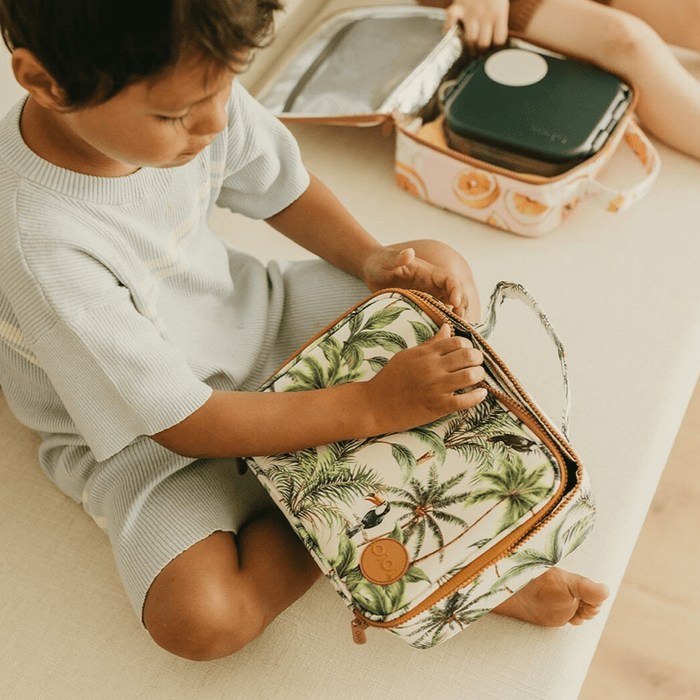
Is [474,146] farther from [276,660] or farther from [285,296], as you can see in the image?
[276,660]

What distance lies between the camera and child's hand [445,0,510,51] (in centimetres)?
115

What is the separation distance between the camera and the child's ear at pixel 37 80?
0.56m

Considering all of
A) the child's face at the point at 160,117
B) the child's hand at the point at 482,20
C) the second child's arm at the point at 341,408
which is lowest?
the second child's arm at the point at 341,408

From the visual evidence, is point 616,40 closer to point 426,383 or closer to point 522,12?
point 522,12

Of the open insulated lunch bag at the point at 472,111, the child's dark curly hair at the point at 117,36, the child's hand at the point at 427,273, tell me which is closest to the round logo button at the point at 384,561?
the child's hand at the point at 427,273

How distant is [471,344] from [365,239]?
24cm

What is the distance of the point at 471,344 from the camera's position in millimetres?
706

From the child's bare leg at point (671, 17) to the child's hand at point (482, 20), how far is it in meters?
0.21

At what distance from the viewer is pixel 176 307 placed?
80 centimetres

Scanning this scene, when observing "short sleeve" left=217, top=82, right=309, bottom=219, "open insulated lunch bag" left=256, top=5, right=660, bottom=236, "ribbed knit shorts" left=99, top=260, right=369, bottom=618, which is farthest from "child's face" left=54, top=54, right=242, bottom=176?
"open insulated lunch bag" left=256, top=5, right=660, bottom=236

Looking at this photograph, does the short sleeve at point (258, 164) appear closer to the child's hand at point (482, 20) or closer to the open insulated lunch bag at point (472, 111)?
the open insulated lunch bag at point (472, 111)

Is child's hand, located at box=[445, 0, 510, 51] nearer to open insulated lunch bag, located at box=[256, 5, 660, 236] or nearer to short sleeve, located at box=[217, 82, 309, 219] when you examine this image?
open insulated lunch bag, located at box=[256, 5, 660, 236]

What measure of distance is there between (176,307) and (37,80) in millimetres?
270

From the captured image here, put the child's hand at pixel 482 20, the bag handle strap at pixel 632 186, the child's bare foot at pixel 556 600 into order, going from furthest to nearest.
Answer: the child's hand at pixel 482 20 → the bag handle strap at pixel 632 186 → the child's bare foot at pixel 556 600
